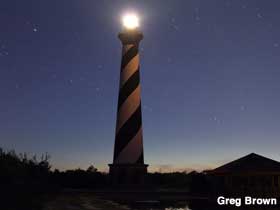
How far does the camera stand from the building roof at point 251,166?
65.6 feet

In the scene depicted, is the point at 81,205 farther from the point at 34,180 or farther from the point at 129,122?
the point at 129,122

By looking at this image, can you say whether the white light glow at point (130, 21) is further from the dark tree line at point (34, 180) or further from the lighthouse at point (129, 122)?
the dark tree line at point (34, 180)

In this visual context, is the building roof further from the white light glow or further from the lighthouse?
the white light glow

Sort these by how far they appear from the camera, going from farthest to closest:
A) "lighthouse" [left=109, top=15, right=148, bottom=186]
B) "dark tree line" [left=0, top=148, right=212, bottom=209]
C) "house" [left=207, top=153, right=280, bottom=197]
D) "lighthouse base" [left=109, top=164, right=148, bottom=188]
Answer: "lighthouse" [left=109, top=15, right=148, bottom=186] → "lighthouse base" [left=109, top=164, right=148, bottom=188] → "house" [left=207, top=153, right=280, bottom=197] → "dark tree line" [left=0, top=148, right=212, bottom=209]

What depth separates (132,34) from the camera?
28.8 m

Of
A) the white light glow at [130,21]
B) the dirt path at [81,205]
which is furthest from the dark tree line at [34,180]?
the white light glow at [130,21]

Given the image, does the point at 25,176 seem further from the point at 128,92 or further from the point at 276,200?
the point at 276,200

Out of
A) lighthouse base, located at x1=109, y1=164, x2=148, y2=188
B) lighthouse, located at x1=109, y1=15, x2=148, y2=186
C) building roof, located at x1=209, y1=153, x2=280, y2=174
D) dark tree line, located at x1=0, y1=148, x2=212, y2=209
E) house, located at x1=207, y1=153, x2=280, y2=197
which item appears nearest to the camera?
dark tree line, located at x1=0, y1=148, x2=212, y2=209

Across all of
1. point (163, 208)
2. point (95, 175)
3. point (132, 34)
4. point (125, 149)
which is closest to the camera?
point (163, 208)

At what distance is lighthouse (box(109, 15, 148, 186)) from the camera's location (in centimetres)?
2647

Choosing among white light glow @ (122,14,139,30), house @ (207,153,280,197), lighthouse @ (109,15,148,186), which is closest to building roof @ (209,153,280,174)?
house @ (207,153,280,197)

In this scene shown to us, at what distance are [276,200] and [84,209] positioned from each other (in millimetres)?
9361

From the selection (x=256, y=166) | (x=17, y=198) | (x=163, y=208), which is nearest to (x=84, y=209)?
(x=17, y=198)

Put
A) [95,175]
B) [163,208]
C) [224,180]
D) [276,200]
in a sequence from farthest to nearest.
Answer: [95,175] < [224,180] < [276,200] < [163,208]
